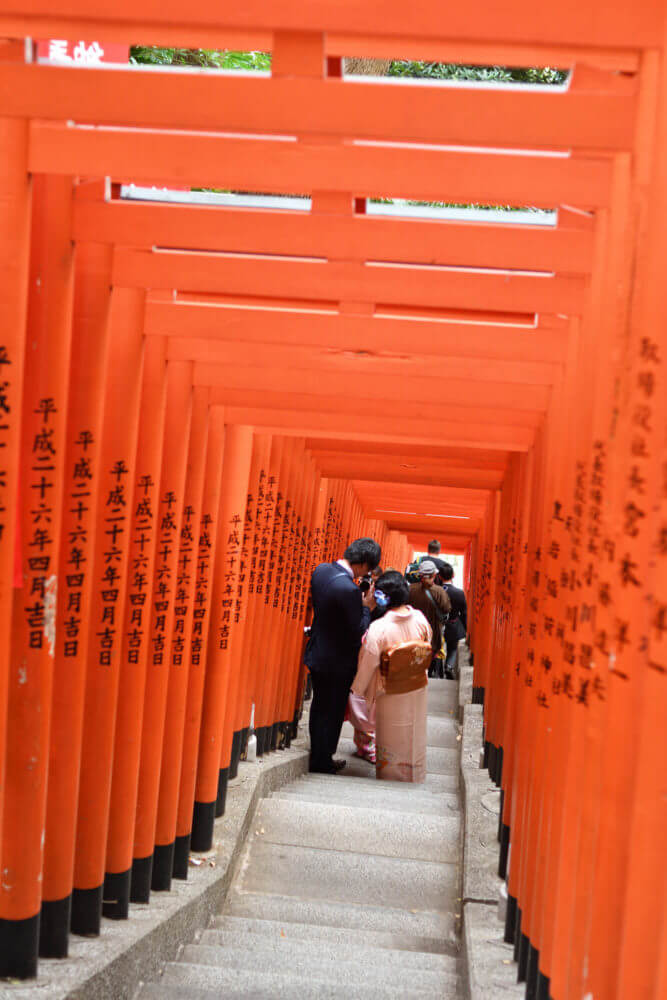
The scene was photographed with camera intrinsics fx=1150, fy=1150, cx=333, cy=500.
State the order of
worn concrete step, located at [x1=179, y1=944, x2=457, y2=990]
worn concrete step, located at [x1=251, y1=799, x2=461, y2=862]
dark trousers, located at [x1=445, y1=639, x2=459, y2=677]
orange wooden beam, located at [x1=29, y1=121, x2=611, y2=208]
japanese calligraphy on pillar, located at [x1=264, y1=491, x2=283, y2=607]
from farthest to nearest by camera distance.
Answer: dark trousers, located at [x1=445, y1=639, x2=459, y2=677], japanese calligraphy on pillar, located at [x1=264, y1=491, x2=283, y2=607], worn concrete step, located at [x1=251, y1=799, x2=461, y2=862], worn concrete step, located at [x1=179, y1=944, x2=457, y2=990], orange wooden beam, located at [x1=29, y1=121, x2=611, y2=208]

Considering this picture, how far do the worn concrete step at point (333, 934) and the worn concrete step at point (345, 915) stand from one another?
0.19ft

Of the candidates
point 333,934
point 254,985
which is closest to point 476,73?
point 333,934

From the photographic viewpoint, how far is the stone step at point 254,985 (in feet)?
16.4

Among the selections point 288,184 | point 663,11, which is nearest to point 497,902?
point 288,184

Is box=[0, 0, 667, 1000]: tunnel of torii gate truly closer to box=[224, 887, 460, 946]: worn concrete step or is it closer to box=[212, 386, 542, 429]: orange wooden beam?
box=[212, 386, 542, 429]: orange wooden beam

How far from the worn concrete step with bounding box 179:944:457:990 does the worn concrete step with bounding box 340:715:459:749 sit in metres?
6.75

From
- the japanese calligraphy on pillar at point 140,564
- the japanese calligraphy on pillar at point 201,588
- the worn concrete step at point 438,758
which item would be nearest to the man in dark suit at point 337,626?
the worn concrete step at point 438,758

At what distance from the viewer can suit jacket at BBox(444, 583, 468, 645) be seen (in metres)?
16.4

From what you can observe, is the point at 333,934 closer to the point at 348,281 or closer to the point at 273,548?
the point at 273,548

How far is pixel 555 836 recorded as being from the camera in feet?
13.0

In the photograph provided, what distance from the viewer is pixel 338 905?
22.5ft

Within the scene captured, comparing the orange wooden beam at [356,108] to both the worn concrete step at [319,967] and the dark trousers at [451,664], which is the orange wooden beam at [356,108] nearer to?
the worn concrete step at [319,967]

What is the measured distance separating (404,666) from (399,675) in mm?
84

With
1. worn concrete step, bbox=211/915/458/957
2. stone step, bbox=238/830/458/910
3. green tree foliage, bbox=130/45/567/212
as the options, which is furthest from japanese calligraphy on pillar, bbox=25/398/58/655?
green tree foliage, bbox=130/45/567/212
